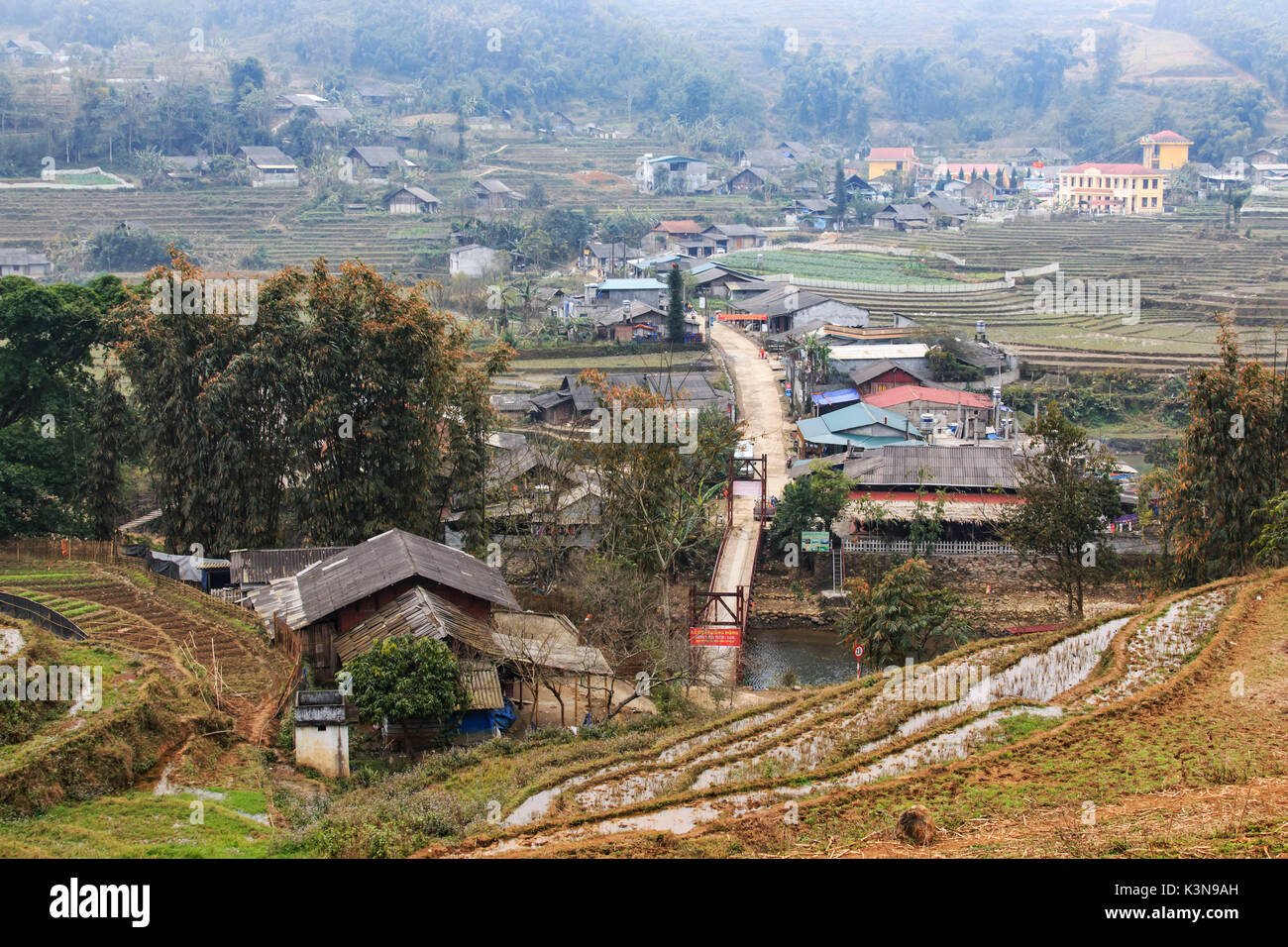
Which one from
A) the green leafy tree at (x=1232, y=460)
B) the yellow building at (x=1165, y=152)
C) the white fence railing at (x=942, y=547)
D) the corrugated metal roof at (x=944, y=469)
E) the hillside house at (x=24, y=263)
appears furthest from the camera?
the yellow building at (x=1165, y=152)

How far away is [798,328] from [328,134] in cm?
3187

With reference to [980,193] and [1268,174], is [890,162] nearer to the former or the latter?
[980,193]

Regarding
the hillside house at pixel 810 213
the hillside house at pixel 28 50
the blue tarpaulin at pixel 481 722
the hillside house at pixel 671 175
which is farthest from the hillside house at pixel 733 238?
the hillside house at pixel 28 50

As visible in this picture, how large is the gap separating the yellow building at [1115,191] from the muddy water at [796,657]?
45.5 meters

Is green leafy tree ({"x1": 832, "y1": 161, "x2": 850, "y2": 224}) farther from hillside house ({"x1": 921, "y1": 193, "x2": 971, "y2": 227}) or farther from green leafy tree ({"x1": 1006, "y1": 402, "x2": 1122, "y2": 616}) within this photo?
green leafy tree ({"x1": 1006, "y1": 402, "x2": 1122, "y2": 616})

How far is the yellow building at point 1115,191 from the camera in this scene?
59094 millimetres

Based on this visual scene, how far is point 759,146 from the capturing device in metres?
78.6

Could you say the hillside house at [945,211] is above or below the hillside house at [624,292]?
above

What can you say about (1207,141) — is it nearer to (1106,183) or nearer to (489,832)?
A: (1106,183)

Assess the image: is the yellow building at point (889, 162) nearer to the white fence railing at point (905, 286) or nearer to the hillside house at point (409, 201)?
the white fence railing at point (905, 286)

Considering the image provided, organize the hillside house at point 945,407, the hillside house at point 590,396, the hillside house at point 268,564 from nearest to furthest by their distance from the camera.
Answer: the hillside house at point 268,564
the hillside house at point 945,407
the hillside house at point 590,396

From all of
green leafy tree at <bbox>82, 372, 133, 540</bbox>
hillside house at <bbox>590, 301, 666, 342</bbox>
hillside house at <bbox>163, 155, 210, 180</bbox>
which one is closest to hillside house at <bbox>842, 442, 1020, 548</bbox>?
green leafy tree at <bbox>82, 372, 133, 540</bbox>

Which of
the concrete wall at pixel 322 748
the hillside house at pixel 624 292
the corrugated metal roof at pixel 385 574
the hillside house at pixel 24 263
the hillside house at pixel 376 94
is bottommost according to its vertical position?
the concrete wall at pixel 322 748

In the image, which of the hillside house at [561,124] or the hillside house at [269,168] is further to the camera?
the hillside house at [561,124]
